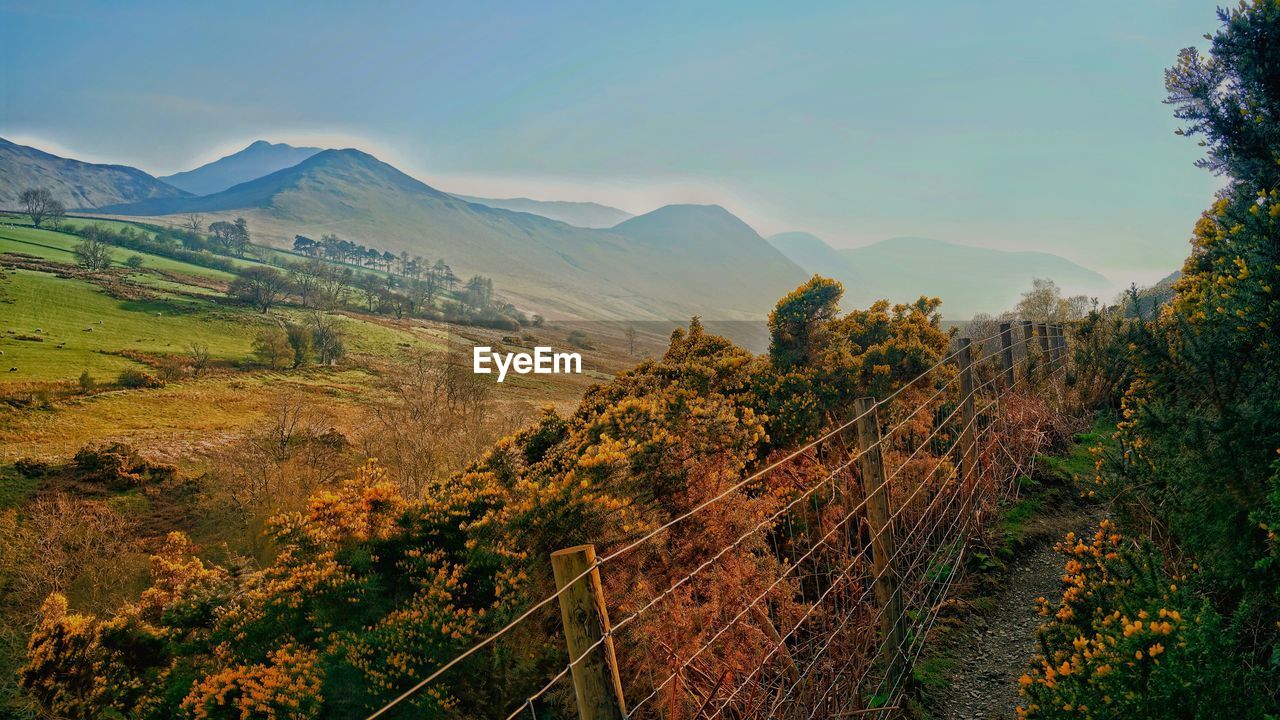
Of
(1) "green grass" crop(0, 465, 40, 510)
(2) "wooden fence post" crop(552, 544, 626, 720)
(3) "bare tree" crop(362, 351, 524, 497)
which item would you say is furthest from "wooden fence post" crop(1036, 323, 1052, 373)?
(1) "green grass" crop(0, 465, 40, 510)

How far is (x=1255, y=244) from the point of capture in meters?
Result: 3.76

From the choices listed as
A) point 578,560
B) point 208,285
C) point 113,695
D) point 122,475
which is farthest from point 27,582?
point 208,285

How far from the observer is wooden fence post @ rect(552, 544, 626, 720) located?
2.00 meters

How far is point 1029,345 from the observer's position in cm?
984

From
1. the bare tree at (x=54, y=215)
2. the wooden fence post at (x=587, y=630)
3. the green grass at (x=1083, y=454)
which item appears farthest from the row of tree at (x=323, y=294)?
the wooden fence post at (x=587, y=630)

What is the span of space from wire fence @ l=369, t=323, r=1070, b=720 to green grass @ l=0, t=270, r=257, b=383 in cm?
3764

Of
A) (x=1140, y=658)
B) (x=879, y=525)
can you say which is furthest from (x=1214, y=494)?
(x=879, y=525)

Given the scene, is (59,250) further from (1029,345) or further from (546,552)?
(1029,345)

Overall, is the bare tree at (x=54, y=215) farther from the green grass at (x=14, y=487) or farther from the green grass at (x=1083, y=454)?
the green grass at (x=1083, y=454)

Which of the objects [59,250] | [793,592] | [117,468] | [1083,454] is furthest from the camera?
[59,250]

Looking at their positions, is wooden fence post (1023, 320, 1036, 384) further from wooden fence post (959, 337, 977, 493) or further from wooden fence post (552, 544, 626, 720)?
wooden fence post (552, 544, 626, 720)

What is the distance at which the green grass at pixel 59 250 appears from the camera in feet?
154

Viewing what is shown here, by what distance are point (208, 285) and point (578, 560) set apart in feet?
210

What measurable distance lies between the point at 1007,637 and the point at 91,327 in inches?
1890
